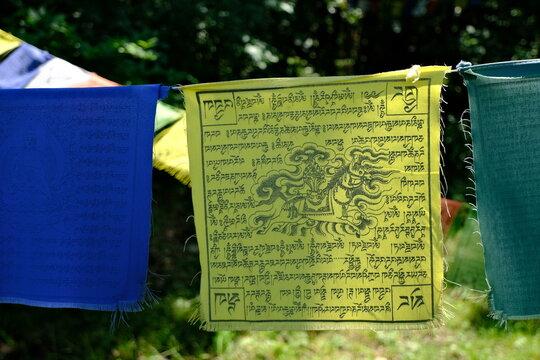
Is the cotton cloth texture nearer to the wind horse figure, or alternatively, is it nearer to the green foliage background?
the green foliage background

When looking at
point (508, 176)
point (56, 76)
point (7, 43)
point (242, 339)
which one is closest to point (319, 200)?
point (508, 176)

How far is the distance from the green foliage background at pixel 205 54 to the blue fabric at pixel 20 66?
42.0 inches

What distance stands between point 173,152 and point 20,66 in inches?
30.8

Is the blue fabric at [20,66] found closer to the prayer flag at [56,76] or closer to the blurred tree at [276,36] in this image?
the prayer flag at [56,76]

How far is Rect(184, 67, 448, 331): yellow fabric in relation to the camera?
204 cm

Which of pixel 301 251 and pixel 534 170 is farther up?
pixel 534 170

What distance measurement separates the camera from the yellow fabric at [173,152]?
244 cm

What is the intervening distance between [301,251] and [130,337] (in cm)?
200

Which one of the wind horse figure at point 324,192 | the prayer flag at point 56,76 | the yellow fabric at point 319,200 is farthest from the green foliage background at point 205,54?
the wind horse figure at point 324,192

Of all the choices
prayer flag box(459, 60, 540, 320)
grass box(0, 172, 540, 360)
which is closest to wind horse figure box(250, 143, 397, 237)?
prayer flag box(459, 60, 540, 320)

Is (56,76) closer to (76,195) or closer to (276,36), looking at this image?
(76,195)

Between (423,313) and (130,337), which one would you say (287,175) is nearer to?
(423,313)

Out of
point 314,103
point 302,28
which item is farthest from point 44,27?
point 302,28

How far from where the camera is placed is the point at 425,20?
573 cm
